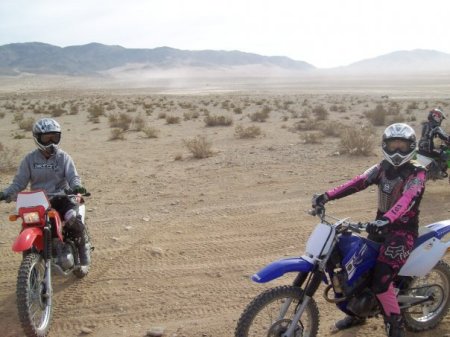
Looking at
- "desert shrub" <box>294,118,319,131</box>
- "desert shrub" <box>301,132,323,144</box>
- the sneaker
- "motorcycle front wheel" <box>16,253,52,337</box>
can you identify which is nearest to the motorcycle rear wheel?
the sneaker

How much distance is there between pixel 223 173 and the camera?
10992mm

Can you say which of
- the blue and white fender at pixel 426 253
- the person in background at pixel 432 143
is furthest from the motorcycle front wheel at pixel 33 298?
the person in background at pixel 432 143

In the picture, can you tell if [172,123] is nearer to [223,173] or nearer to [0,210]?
[223,173]

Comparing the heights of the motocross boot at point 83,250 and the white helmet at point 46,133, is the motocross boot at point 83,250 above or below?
below

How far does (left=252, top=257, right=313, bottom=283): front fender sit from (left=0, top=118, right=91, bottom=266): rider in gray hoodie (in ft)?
7.88

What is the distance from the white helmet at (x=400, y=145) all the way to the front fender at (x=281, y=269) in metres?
1.18

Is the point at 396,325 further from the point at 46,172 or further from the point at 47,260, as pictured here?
the point at 46,172

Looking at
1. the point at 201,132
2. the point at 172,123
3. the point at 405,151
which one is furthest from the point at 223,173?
the point at 172,123

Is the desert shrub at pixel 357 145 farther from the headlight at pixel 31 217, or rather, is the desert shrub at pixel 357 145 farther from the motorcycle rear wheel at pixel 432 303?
the headlight at pixel 31 217

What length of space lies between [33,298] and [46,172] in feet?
4.92

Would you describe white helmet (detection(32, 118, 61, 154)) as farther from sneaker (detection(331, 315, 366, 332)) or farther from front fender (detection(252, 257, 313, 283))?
sneaker (detection(331, 315, 366, 332))

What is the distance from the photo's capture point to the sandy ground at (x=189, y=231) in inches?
187

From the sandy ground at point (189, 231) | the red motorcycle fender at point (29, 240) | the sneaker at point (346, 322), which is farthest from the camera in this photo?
the sandy ground at point (189, 231)

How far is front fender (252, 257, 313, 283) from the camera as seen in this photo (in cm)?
346
